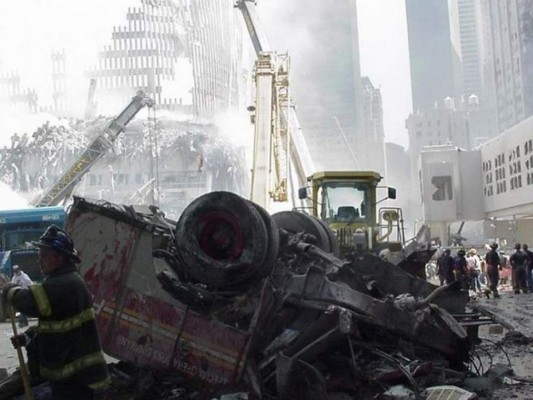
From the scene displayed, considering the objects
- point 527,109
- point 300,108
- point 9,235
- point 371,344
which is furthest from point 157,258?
point 300,108

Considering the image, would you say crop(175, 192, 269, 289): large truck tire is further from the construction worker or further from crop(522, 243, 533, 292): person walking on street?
crop(522, 243, 533, 292): person walking on street

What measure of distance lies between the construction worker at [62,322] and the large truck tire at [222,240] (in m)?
1.94

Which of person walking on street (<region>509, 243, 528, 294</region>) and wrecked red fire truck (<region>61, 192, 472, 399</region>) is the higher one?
wrecked red fire truck (<region>61, 192, 472, 399</region>)

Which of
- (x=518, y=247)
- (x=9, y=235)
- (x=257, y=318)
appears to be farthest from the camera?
(x=9, y=235)

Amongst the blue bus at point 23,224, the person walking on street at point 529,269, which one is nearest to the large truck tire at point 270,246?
the person walking on street at point 529,269

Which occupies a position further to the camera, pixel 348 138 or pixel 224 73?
pixel 348 138

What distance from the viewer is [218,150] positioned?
199 ft

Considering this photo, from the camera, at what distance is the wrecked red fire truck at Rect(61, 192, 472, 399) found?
15.1 feet

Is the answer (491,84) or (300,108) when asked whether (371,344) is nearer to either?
(300,108)

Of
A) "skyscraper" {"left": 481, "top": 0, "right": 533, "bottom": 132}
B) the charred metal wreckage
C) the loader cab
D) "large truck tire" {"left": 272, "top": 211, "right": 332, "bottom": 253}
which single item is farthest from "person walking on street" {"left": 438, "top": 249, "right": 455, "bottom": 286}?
"skyscraper" {"left": 481, "top": 0, "right": 533, "bottom": 132}

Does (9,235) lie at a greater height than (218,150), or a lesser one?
lesser

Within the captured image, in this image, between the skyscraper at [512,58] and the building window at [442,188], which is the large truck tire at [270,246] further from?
the skyscraper at [512,58]

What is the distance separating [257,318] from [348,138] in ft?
305

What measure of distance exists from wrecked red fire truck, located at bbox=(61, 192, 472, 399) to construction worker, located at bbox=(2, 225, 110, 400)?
1680 millimetres
